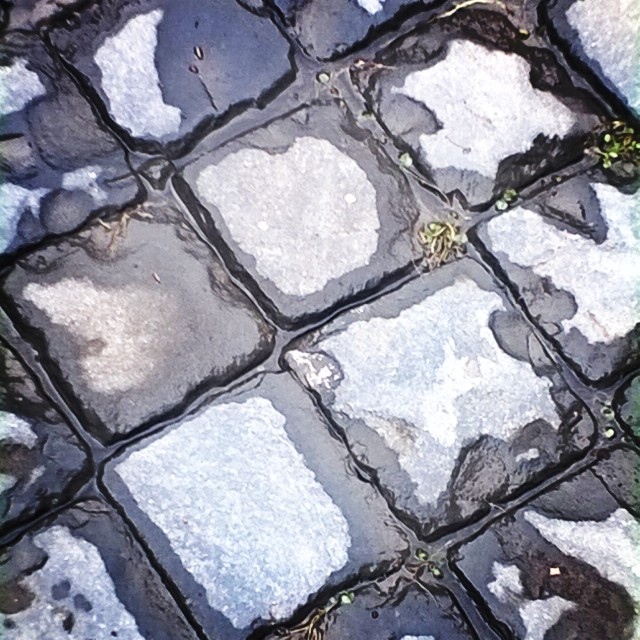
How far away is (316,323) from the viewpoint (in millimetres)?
1615

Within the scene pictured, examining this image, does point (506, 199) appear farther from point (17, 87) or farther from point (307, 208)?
point (17, 87)

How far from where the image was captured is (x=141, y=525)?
59.4 inches

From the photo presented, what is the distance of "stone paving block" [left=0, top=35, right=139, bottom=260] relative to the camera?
1595mm

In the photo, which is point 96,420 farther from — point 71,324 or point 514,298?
point 514,298

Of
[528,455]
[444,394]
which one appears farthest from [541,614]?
[444,394]

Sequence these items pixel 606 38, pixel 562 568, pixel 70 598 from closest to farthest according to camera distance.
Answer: pixel 70 598 < pixel 562 568 < pixel 606 38

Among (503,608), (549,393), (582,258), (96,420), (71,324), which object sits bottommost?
(503,608)

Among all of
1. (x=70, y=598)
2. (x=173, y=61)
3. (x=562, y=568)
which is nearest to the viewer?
(x=70, y=598)

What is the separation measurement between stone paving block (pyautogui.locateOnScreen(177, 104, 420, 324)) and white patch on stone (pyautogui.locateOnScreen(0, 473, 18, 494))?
568 millimetres

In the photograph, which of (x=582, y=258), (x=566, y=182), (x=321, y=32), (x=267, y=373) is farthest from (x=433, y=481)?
(x=321, y=32)

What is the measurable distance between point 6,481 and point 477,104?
1.18 m

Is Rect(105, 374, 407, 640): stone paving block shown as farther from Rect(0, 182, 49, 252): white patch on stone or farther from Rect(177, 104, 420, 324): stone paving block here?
Rect(0, 182, 49, 252): white patch on stone

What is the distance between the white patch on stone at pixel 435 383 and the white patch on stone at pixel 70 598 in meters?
0.53

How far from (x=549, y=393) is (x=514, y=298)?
199mm
